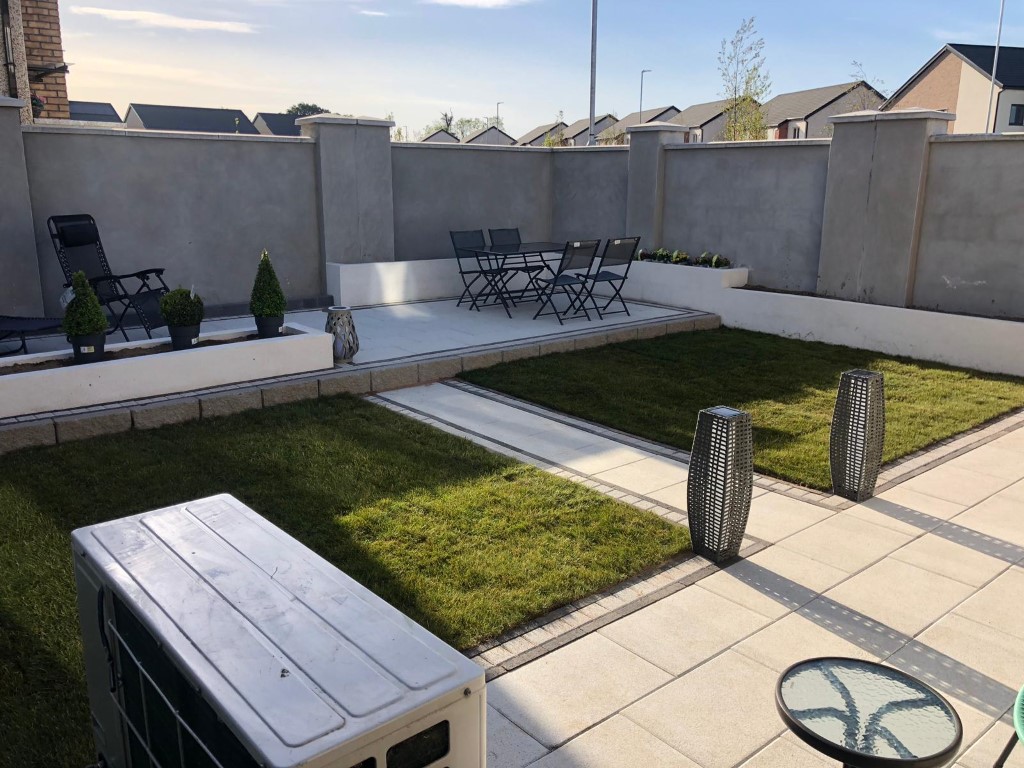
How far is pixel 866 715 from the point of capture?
187 centimetres

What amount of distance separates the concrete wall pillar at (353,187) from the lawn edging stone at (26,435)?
5359 millimetres

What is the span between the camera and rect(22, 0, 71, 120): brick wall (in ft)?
39.7

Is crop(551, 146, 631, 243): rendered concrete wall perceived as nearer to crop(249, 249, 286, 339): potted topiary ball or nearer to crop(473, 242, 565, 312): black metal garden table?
crop(473, 242, 565, 312): black metal garden table

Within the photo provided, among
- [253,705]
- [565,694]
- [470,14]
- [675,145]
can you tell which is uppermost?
[470,14]

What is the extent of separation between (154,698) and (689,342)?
25.6 ft

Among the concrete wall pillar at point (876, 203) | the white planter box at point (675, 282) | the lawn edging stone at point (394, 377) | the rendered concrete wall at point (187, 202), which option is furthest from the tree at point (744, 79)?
the lawn edging stone at point (394, 377)

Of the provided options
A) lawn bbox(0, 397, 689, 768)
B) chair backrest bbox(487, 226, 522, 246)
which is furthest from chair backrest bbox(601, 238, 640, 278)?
lawn bbox(0, 397, 689, 768)

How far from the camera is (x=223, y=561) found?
1.96 m

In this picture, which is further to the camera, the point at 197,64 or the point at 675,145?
the point at 197,64

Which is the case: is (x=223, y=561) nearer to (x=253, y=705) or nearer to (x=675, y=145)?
(x=253, y=705)

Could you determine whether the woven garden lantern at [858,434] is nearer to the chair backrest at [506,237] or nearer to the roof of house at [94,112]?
the chair backrest at [506,237]

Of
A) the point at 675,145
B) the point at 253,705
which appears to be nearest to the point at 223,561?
the point at 253,705

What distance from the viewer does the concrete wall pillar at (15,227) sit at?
7848 millimetres

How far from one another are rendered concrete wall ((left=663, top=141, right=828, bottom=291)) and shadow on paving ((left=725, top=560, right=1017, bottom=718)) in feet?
22.4
